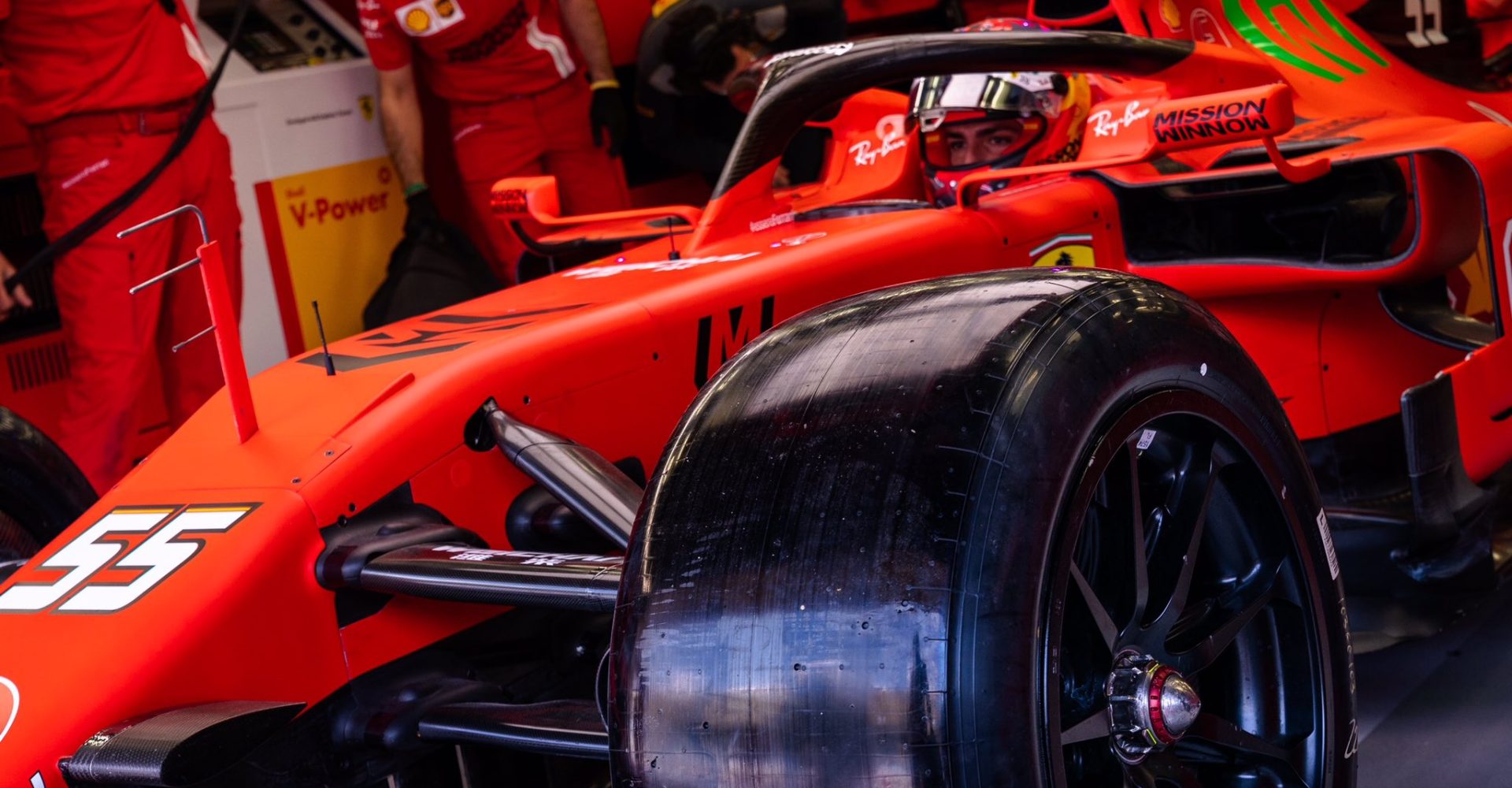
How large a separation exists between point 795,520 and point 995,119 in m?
2.40

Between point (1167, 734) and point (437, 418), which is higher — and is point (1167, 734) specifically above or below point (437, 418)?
below

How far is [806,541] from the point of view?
48.7 inches

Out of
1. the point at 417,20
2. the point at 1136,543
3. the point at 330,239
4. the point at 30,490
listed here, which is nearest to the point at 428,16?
the point at 417,20

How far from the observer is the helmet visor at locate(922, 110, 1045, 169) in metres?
3.43

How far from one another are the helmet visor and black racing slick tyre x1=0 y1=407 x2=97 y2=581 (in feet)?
6.35

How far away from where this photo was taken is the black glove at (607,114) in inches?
222

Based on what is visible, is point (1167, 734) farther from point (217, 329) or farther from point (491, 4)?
point (491, 4)

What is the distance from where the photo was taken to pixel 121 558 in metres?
1.80

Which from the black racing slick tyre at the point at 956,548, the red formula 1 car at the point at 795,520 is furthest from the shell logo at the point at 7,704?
the black racing slick tyre at the point at 956,548

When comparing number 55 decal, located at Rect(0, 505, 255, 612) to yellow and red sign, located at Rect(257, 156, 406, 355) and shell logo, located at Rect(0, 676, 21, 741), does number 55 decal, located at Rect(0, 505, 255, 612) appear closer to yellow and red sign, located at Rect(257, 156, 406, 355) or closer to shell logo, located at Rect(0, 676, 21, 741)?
shell logo, located at Rect(0, 676, 21, 741)

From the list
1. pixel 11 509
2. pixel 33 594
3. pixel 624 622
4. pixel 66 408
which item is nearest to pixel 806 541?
pixel 624 622

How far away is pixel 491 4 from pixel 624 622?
4524mm

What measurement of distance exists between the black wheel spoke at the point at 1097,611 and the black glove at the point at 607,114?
4.47 meters

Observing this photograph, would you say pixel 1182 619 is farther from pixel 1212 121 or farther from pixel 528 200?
pixel 528 200
